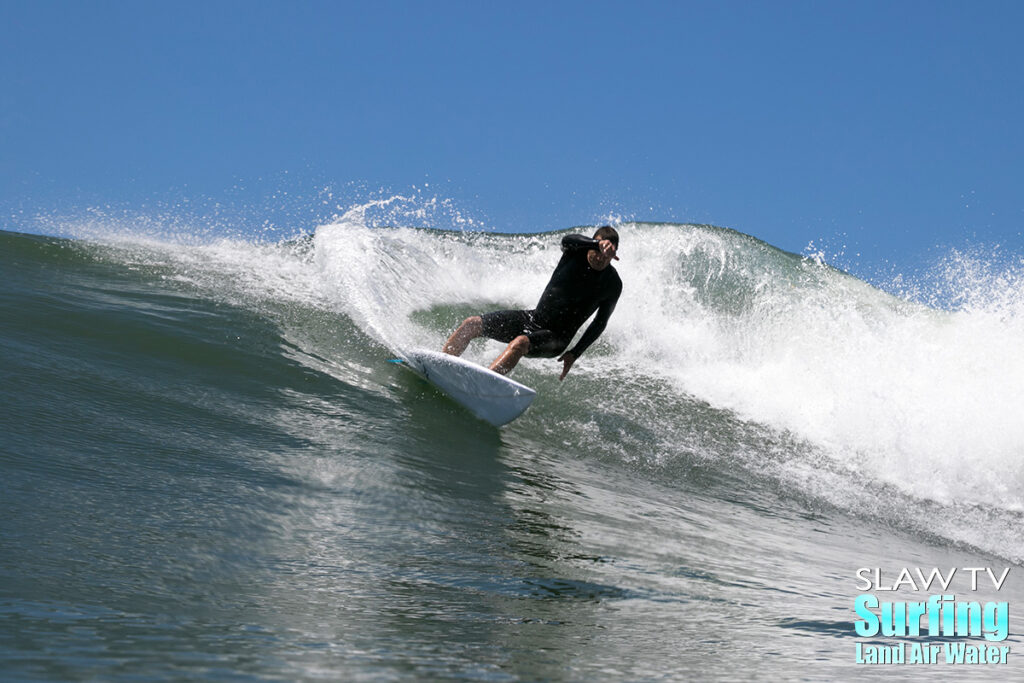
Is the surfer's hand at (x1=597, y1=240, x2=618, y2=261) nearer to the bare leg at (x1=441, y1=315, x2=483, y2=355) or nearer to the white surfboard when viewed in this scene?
the bare leg at (x1=441, y1=315, x2=483, y2=355)

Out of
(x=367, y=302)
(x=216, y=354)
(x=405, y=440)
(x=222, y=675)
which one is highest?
(x=367, y=302)

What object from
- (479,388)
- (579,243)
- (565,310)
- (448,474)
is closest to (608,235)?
(579,243)

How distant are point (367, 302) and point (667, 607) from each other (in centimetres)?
687

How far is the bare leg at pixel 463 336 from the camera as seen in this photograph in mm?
6559

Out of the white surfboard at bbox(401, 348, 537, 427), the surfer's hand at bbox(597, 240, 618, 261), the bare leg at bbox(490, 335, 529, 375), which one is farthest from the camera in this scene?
the surfer's hand at bbox(597, 240, 618, 261)

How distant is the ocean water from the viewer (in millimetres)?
2209

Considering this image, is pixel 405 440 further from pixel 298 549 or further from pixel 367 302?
pixel 367 302

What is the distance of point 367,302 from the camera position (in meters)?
9.27

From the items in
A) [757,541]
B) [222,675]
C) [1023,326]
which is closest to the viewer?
[222,675]

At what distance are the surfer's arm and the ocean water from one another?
1.47 meters

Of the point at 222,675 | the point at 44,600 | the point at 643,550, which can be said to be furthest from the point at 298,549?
the point at 643,550

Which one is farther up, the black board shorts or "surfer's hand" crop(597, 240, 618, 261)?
"surfer's hand" crop(597, 240, 618, 261)

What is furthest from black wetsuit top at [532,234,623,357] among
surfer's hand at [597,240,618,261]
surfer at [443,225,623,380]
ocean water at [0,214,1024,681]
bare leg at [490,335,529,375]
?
ocean water at [0,214,1024,681]

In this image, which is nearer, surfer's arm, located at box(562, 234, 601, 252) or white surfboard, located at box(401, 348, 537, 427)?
white surfboard, located at box(401, 348, 537, 427)
